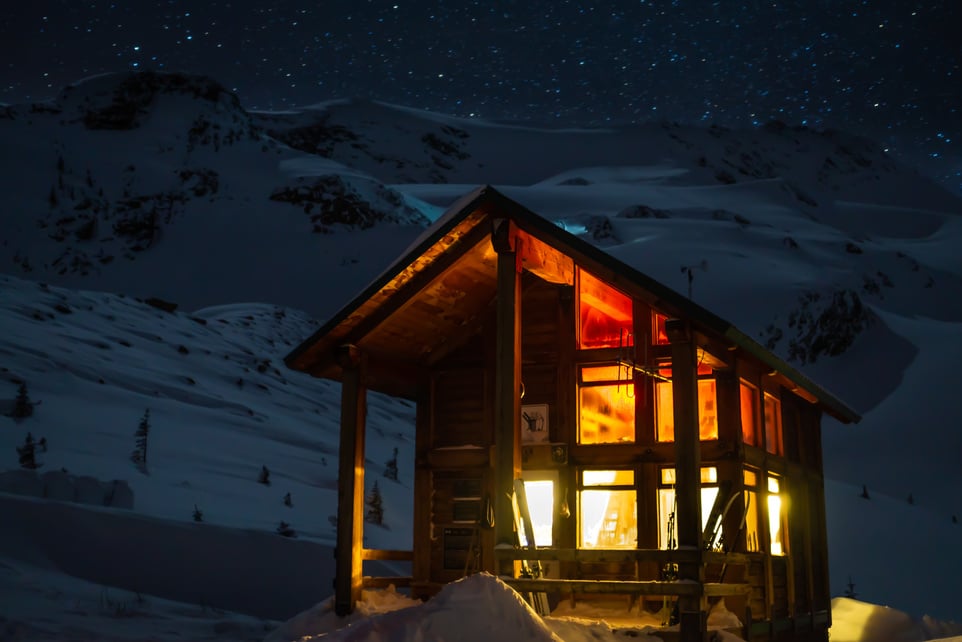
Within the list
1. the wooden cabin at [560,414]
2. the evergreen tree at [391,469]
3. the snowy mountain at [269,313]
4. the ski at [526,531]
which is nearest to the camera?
the ski at [526,531]

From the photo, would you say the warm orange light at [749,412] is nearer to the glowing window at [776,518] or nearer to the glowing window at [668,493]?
the glowing window at [668,493]

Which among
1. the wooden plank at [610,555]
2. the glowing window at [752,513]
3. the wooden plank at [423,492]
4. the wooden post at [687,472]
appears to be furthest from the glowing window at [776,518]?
the wooden plank at [423,492]

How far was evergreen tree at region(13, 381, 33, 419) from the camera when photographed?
24.5 meters

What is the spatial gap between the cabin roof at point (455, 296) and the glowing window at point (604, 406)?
167 cm

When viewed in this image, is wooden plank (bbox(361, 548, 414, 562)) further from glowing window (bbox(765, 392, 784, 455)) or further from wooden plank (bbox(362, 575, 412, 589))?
glowing window (bbox(765, 392, 784, 455))

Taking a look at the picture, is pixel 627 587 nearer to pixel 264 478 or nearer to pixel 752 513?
pixel 752 513

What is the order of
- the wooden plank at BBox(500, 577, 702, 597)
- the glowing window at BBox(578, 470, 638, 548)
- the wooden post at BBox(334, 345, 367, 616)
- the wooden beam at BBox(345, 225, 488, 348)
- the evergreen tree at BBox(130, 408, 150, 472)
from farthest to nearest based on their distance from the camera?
the evergreen tree at BBox(130, 408, 150, 472) < the glowing window at BBox(578, 470, 638, 548) < the wooden post at BBox(334, 345, 367, 616) < the wooden beam at BBox(345, 225, 488, 348) < the wooden plank at BBox(500, 577, 702, 597)

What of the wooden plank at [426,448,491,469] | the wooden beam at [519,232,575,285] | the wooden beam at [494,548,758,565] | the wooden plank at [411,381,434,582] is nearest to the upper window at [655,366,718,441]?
the wooden beam at [519,232,575,285]

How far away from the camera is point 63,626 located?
1452 cm

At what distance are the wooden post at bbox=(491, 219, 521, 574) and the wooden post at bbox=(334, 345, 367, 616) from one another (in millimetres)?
2707

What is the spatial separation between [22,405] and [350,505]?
1278 cm

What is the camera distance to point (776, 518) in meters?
17.8

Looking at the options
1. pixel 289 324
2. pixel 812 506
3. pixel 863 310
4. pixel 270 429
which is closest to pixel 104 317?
pixel 270 429

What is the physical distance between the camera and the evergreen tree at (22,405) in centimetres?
2448
